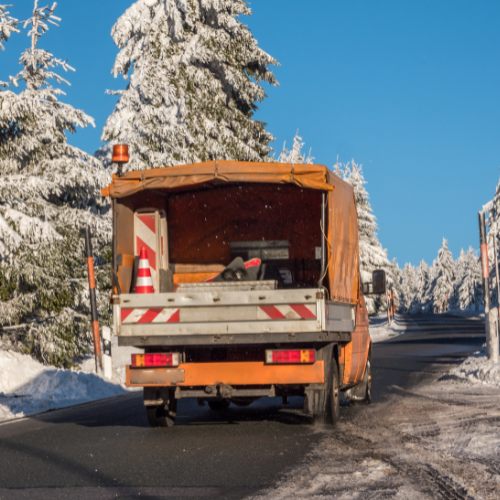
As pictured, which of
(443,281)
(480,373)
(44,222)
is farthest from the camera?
(443,281)

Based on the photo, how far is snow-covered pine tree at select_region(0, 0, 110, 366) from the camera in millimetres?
22719

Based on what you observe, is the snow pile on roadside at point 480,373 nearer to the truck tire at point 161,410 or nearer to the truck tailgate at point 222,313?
the truck tire at point 161,410

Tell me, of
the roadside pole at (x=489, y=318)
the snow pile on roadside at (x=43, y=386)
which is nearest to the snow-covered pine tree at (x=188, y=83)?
the roadside pole at (x=489, y=318)

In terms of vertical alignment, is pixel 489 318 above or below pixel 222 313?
above

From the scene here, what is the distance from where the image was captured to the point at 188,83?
34.5 meters

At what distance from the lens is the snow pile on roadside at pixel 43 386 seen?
1698 cm

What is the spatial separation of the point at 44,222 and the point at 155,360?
11.9 m

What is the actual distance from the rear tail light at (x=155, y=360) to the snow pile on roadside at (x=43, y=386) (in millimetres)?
4983

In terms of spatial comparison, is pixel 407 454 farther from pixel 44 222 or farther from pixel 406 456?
pixel 44 222

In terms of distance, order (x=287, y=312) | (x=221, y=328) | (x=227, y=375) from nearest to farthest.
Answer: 1. (x=287, y=312)
2. (x=221, y=328)
3. (x=227, y=375)

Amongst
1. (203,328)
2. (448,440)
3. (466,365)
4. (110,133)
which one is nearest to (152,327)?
(203,328)

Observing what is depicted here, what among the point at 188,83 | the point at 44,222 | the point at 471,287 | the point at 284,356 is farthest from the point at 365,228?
the point at 471,287

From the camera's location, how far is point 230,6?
35438 millimetres

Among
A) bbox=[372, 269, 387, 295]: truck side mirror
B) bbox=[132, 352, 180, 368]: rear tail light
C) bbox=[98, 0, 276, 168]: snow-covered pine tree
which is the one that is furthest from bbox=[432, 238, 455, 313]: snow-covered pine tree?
bbox=[132, 352, 180, 368]: rear tail light
